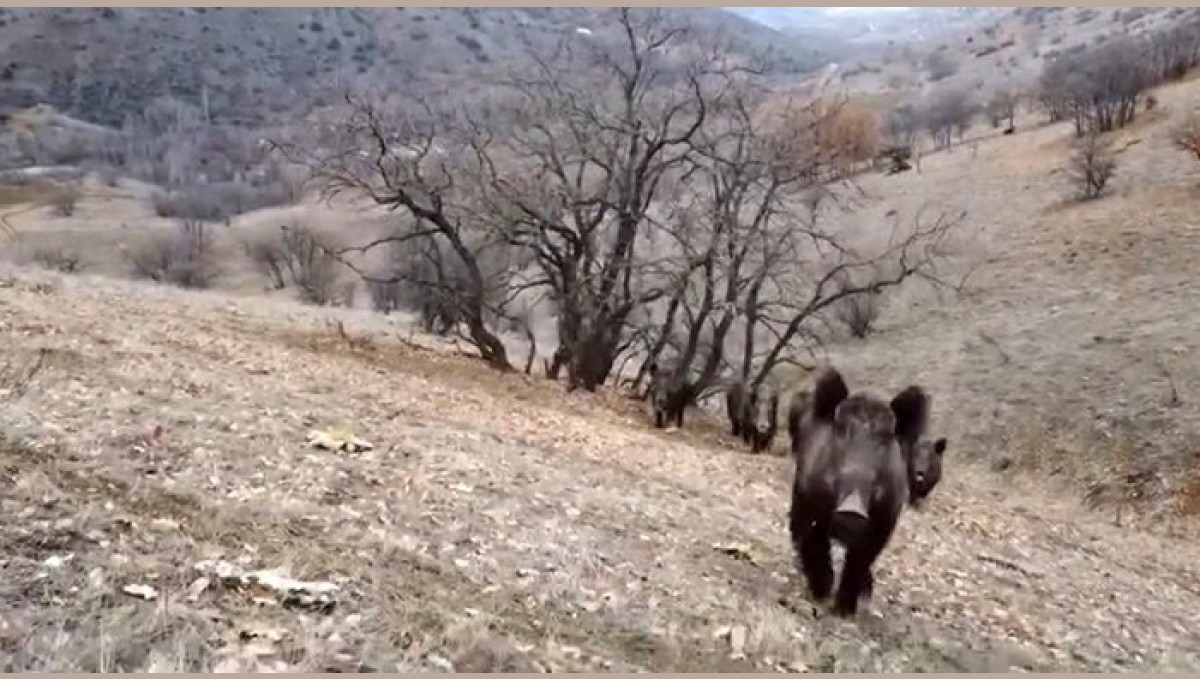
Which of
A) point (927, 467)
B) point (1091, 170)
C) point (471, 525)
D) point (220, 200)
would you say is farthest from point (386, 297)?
point (471, 525)

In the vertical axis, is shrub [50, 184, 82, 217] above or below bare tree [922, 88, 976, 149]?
below

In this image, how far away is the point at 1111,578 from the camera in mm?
13320

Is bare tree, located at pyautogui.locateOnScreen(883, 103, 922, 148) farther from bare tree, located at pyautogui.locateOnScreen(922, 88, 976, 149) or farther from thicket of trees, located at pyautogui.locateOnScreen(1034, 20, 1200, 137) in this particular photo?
thicket of trees, located at pyautogui.locateOnScreen(1034, 20, 1200, 137)

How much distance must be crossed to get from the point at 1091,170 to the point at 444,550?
3710cm

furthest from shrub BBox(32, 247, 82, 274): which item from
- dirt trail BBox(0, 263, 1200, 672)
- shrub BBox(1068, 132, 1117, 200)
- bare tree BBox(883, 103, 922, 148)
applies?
bare tree BBox(883, 103, 922, 148)

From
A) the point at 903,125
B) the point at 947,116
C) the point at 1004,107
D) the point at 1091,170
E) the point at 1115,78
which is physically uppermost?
the point at 1115,78

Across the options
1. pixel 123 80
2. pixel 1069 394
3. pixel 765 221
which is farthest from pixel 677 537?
pixel 123 80

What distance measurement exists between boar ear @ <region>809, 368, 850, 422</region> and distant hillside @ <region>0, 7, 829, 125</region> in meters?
75.6

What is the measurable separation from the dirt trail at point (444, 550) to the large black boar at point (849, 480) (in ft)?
1.08

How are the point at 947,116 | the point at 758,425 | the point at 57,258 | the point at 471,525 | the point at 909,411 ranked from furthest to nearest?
the point at 947,116
the point at 57,258
the point at 758,425
the point at 471,525
the point at 909,411

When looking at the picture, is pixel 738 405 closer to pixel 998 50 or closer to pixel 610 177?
pixel 610 177

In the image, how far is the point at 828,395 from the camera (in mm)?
8148

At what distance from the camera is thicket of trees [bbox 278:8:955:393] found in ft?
68.8

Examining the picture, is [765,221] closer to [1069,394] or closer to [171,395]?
[1069,394]
